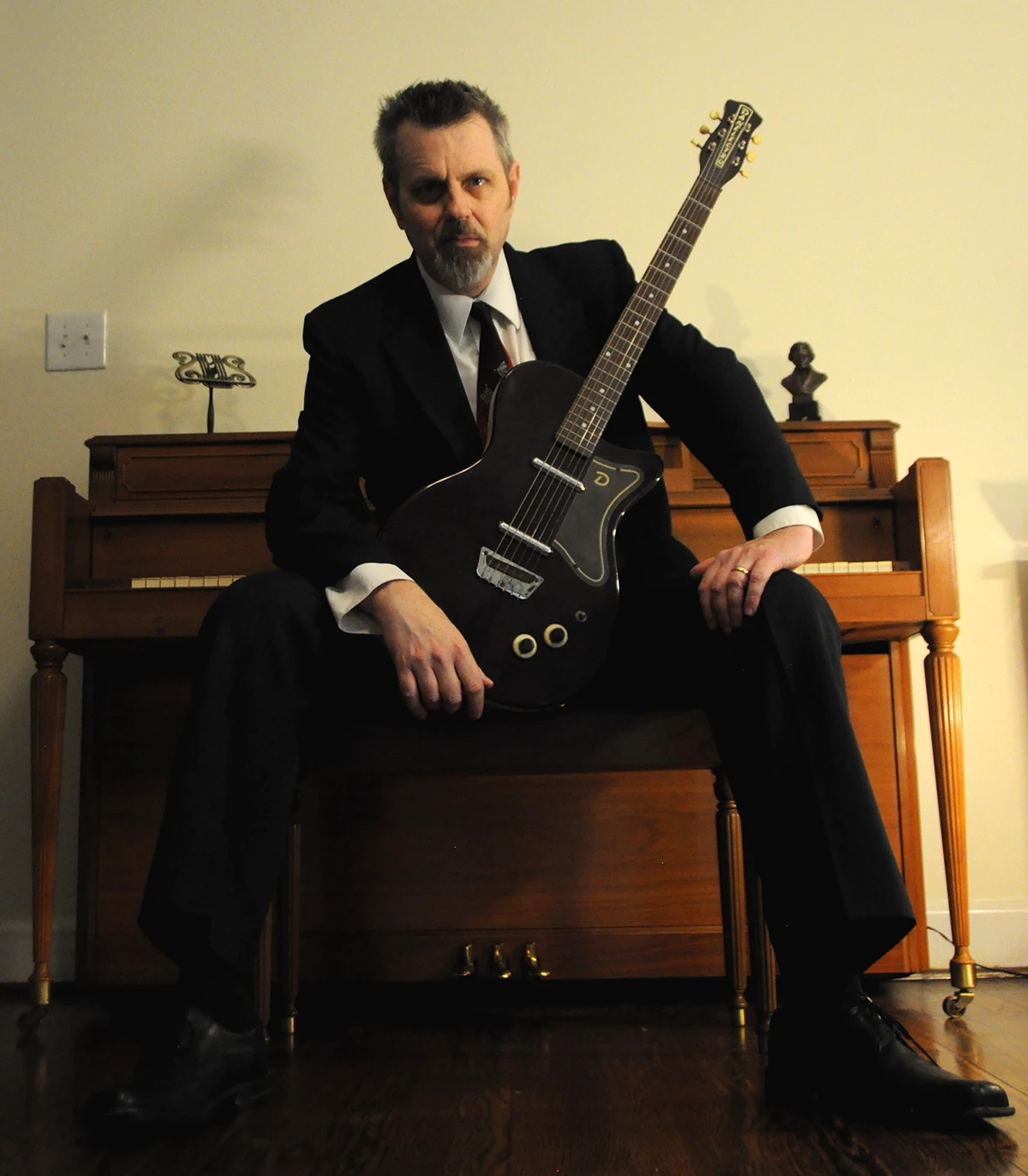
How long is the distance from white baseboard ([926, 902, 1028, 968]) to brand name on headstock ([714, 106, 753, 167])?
133 cm

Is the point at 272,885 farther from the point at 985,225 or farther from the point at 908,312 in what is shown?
the point at 985,225

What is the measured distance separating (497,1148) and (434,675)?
0.43 metres

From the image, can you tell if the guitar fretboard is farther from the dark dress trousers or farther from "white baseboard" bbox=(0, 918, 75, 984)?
"white baseboard" bbox=(0, 918, 75, 984)

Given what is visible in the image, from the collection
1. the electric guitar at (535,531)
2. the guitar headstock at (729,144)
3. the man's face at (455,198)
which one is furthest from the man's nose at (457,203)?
the guitar headstock at (729,144)

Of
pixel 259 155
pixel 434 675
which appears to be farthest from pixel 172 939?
pixel 259 155

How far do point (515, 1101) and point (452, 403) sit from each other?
77 cm

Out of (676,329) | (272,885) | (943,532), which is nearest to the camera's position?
(272,885)

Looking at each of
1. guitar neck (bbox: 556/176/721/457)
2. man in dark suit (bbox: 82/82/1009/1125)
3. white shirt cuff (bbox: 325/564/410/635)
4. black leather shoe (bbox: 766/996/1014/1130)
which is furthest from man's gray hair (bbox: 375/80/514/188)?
black leather shoe (bbox: 766/996/1014/1130)

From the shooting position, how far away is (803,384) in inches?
78.0

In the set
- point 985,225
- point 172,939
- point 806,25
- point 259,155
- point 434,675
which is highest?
point 806,25

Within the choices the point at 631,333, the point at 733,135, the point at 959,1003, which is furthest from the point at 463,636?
the point at 959,1003

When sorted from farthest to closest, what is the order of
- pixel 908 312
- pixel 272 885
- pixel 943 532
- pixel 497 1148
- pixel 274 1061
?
pixel 908 312 → pixel 943 532 → pixel 274 1061 → pixel 272 885 → pixel 497 1148

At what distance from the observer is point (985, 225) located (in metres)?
2.16

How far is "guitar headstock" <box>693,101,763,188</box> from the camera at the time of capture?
1411 mm
